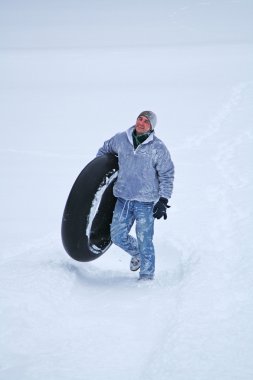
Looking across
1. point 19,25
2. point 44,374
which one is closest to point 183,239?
point 44,374

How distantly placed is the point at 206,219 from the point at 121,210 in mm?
1710

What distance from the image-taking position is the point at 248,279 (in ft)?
14.2

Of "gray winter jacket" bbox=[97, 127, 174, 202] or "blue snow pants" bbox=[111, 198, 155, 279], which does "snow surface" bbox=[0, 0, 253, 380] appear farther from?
"gray winter jacket" bbox=[97, 127, 174, 202]

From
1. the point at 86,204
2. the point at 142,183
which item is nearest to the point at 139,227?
the point at 142,183

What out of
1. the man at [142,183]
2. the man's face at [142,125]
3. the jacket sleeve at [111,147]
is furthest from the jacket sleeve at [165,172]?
the jacket sleeve at [111,147]

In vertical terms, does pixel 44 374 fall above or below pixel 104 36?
below

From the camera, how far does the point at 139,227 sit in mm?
4531

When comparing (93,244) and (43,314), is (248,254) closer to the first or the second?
(93,244)

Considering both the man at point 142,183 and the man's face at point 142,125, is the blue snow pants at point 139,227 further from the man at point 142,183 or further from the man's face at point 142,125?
the man's face at point 142,125

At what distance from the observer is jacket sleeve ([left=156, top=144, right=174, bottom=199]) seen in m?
4.29

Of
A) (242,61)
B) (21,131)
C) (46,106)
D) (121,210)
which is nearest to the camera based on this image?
(121,210)

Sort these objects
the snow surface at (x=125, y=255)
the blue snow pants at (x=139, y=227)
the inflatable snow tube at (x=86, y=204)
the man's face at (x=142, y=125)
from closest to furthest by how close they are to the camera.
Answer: the snow surface at (x=125, y=255)
the man's face at (x=142, y=125)
the inflatable snow tube at (x=86, y=204)
the blue snow pants at (x=139, y=227)

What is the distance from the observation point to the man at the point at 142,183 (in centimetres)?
428

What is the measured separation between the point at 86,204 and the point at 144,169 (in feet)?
1.93
